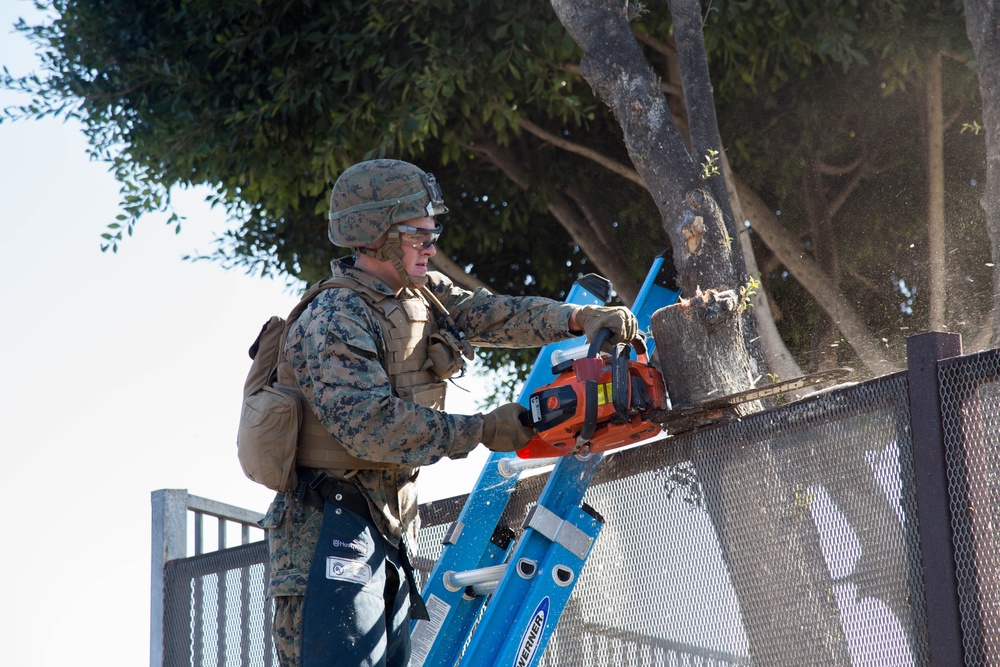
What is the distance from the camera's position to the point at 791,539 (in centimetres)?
296

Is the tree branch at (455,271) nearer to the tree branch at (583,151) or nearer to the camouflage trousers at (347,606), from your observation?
the tree branch at (583,151)

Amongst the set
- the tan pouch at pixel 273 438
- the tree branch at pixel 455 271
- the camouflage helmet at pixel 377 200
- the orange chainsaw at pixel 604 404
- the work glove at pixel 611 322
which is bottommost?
the tan pouch at pixel 273 438

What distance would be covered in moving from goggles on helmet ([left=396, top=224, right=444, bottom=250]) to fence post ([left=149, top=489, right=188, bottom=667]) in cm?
275

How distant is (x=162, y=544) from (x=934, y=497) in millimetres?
3997

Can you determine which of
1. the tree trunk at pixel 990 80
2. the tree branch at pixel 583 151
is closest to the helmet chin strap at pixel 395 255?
the tree trunk at pixel 990 80

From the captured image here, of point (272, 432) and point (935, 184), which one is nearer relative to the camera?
point (272, 432)

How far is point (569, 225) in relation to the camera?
755cm

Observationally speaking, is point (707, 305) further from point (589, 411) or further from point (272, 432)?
point (272, 432)

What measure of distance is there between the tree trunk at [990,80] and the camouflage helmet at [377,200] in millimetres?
2334

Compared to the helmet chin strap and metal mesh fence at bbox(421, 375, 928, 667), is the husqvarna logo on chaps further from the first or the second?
the helmet chin strap

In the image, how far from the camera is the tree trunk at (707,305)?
2953 mm

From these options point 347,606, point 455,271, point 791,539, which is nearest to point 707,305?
point 791,539

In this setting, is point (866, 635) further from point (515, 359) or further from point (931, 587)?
point (515, 359)

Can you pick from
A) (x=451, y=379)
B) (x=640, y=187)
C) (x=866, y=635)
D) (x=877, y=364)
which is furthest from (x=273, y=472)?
(x=640, y=187)
